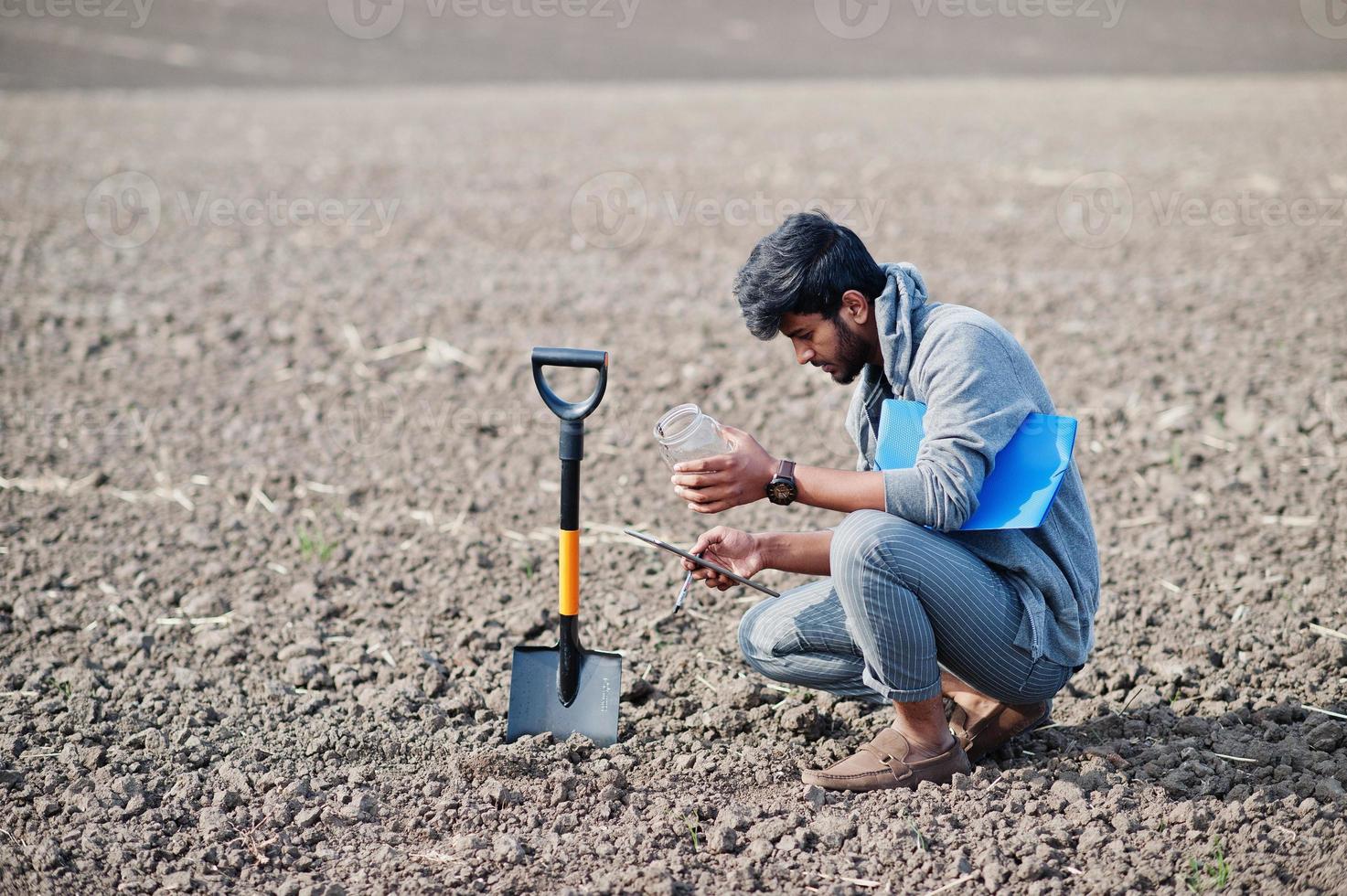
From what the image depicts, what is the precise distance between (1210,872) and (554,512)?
2534 millimetres

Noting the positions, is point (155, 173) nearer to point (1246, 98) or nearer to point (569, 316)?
point (569, 316)

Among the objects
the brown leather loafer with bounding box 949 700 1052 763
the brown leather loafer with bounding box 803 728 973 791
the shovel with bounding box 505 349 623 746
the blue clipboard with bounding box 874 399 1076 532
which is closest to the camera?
the blue clipboard with bounding box 874 399 1076 532

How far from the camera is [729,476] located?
2.61 metres

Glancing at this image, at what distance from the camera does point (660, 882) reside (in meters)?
2.52

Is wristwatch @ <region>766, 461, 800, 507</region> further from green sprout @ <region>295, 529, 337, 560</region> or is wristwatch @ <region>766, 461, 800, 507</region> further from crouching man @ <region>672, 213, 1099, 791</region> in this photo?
green sprout @ <region>295, 529, 337, 560</region>

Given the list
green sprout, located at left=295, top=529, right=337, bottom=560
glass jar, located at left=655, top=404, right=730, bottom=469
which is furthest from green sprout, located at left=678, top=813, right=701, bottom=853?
green sprout, located at left=295, top=529, right=337, bottom=560

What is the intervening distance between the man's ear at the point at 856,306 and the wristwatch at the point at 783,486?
0.35 meters

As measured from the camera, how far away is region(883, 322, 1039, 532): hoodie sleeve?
2.54 m

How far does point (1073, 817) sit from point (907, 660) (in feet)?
1.68

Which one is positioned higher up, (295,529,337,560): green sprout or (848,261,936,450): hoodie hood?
(848,261,936,450): hoodie hood

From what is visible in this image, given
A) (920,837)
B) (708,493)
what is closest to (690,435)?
(708,493)

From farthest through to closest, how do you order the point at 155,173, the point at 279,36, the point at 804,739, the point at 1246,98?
the point at 279,36 → the point at 1246,98 → the point at 155,173 → the point at 804,739

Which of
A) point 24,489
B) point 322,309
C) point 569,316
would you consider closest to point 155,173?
point 322,309

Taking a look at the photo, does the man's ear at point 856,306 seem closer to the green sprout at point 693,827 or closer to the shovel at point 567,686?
the shovel at point 567,686
